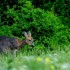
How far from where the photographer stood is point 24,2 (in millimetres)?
15227


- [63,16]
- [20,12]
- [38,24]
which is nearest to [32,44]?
[38,24]

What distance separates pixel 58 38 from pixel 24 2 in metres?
2.14

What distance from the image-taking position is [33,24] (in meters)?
14.3

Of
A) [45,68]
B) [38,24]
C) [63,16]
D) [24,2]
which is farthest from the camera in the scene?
[63,16]

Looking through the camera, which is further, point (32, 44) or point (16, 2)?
point (16, 2)

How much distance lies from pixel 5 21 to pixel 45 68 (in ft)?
34.9

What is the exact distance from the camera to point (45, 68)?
4.90 meters

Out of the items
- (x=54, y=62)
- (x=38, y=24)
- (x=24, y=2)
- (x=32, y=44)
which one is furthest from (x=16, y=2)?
(x=54, y=62)

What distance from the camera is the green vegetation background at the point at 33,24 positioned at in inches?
560

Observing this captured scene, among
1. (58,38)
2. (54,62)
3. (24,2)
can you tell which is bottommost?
(58,38)

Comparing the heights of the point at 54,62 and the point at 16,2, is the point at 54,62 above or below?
above

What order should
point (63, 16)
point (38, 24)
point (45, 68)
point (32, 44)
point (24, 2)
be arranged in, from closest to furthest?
point (45, 68)
point (32, 44)
point (38, 24)
point (24, 2)
point (63, 16)

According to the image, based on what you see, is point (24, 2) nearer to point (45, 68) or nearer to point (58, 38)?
point (58, 38)

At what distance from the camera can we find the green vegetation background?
1422 centimetres
